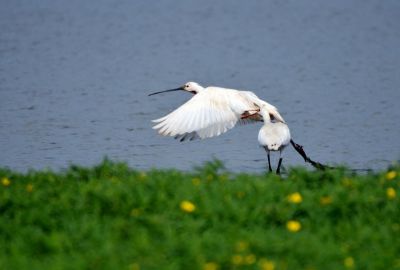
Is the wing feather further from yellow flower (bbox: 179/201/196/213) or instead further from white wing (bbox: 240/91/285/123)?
yellow flower (bbox: 179/201/196/213)

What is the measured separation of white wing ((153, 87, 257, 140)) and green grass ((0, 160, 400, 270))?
1746mm

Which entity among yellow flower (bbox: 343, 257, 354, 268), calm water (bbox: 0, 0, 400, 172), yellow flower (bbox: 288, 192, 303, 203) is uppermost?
yellow flower (bbox: 288, 192, 303, 203)

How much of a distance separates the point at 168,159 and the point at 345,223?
6022mm

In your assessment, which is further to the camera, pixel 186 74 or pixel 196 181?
pixel 186 74

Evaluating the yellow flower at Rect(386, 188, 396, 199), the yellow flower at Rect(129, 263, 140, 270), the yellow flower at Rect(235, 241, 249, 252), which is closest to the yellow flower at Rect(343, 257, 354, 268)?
the yellow flower at Rect(235, 241, 249, 252)

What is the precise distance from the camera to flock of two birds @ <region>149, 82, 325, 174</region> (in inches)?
386

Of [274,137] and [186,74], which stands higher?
[274,137]

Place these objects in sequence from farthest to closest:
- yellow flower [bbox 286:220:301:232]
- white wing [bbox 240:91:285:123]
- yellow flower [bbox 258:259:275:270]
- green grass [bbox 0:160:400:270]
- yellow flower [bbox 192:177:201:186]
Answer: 1. white wing [bbox 240:91:285:123]
2. yellow flower [bbox 192:177:201:186]
3. yellow flower [bbox 286:220:301:232]
4. green grass [bbox 0:160:400:270]
5. yellow flower [bbox 258:259:275:270]

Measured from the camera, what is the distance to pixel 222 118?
10203 mm

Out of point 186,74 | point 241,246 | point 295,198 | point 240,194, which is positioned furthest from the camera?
point 186,74

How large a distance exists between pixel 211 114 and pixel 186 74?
708 cm

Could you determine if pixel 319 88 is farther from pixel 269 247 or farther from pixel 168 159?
pixel 269 247

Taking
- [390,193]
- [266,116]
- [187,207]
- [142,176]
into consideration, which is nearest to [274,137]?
[266,116]

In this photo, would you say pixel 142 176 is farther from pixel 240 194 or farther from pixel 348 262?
pixel 348 262
